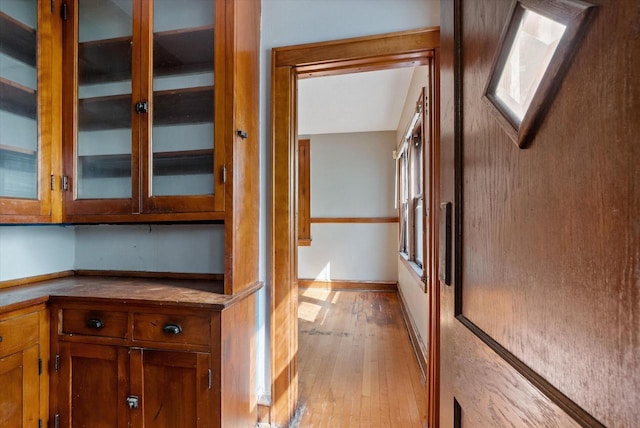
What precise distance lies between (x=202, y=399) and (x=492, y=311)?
45.5 inches

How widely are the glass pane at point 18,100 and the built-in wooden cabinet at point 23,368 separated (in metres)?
0.56

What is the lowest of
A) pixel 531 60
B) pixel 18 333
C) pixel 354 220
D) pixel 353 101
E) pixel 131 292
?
pixel 18 333

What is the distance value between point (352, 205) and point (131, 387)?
12.1 ft

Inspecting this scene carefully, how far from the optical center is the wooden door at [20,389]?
111 cm

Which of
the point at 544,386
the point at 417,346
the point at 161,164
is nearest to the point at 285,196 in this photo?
the point at 161,164

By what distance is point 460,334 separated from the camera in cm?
66

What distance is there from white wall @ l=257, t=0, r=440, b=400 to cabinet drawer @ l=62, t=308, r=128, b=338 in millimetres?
631

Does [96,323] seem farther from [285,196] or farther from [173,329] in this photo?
[285,196]

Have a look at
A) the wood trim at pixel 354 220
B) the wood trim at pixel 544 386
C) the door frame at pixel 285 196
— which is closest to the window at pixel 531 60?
the wood trim at pixel 544 386

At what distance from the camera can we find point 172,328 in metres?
1.17

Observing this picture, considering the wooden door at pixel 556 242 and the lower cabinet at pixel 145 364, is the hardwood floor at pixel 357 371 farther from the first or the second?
the wooden door at pixel 556 242

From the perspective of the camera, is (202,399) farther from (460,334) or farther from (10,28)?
(10,28)

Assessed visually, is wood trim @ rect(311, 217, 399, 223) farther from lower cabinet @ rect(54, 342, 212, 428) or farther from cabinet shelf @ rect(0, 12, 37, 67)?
cabinet shelf @ rect(0, 12, 37, 67)

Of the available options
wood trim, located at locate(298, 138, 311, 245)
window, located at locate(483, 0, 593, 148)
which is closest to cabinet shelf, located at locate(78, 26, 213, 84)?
window, located at locate(483, 0, 593, 148)
